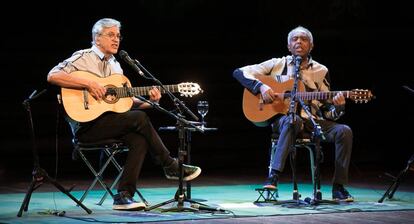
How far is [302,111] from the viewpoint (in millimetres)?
7098

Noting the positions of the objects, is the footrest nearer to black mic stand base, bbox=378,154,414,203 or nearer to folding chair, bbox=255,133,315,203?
folding chair, bbox=255,133,315,203

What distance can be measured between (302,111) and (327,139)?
1.06 ft

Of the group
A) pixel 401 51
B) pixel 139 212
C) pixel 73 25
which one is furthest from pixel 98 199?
pixel 401 51

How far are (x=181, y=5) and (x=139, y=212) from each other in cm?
477

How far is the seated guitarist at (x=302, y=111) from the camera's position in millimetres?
6746

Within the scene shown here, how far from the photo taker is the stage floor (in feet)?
18.6

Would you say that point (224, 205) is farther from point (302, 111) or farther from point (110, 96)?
point (110, 96)

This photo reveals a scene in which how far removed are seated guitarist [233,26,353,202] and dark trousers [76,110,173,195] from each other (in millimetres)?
1032

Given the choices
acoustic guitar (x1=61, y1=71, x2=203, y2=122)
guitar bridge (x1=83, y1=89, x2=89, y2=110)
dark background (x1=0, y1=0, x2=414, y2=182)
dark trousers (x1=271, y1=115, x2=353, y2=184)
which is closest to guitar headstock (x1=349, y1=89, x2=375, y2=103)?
dark trousers (x1=271, y1=115, x2=353, y2=184)

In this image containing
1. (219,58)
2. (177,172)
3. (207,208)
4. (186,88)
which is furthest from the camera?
(219,58)

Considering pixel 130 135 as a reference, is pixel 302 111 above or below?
above

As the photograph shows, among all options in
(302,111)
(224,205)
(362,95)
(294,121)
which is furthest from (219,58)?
(224,205)

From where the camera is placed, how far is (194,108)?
10133mm

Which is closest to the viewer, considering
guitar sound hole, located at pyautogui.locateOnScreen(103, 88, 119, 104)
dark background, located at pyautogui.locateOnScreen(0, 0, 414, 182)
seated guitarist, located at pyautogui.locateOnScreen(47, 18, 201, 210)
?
seated guitarist, located at pyautogui.locateOnScreen(47, 18, 201, 210)
